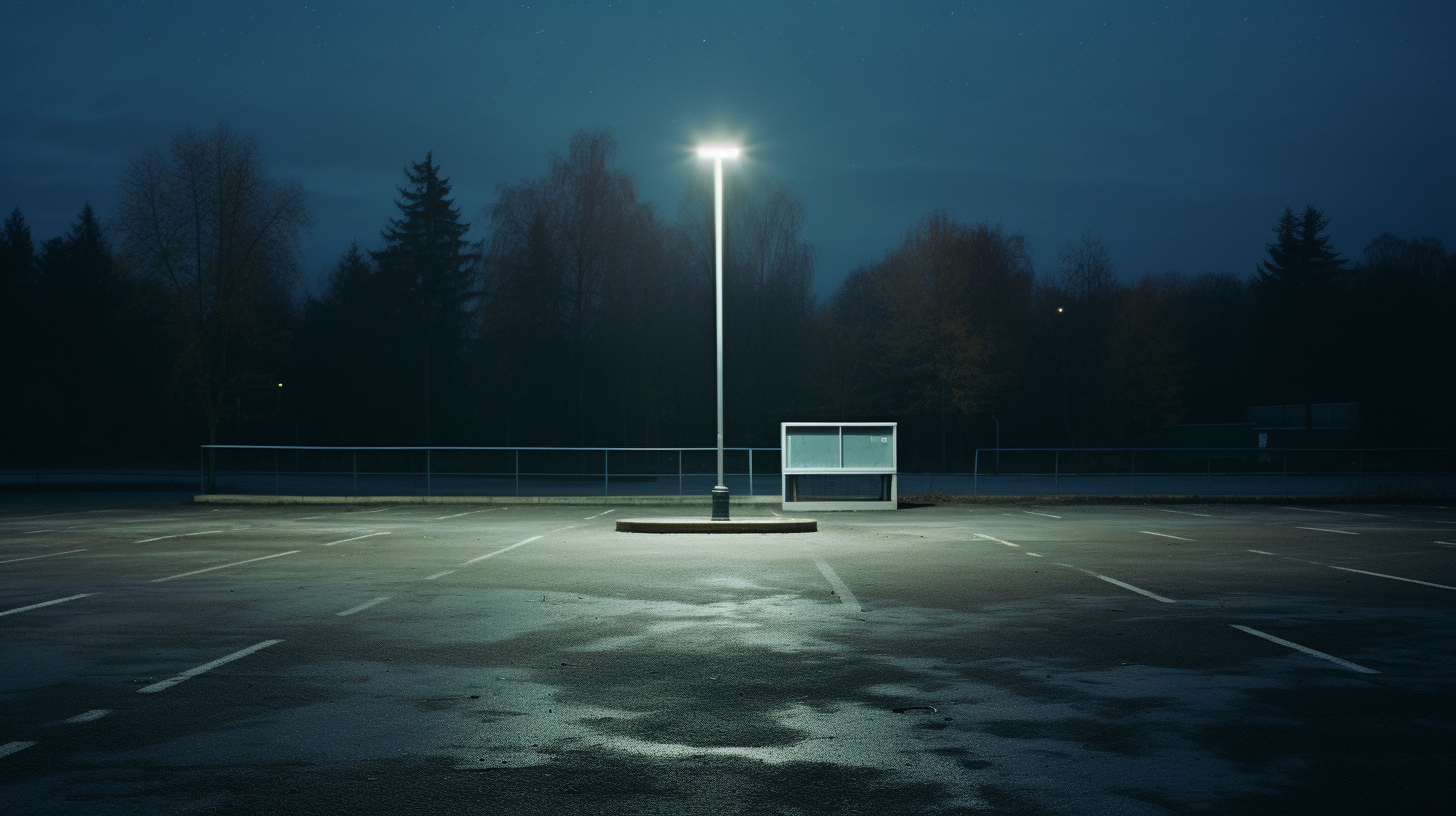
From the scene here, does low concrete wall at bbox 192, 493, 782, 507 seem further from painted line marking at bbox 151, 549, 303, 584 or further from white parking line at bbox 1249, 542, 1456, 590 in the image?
white parking line at bbox 1249, 542, 1456, 590

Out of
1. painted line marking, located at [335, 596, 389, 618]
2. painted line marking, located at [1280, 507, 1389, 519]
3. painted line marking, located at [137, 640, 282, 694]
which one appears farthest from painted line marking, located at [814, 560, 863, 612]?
painted line marking, located at [1280, 507, 1389, 519]

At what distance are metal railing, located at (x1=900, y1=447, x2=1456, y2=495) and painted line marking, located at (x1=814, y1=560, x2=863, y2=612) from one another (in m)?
17.6

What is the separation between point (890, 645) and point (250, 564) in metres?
10.2

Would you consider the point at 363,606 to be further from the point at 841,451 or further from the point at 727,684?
the point at 841,451

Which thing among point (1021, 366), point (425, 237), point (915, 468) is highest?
point (425, 237)

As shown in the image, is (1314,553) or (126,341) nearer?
(1314,553)

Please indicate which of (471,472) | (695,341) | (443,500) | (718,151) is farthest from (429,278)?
(718,151)

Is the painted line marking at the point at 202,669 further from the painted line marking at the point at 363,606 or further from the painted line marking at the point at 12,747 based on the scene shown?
the painted line marking at the point at 363,606

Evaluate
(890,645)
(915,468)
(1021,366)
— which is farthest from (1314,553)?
(1021,366)

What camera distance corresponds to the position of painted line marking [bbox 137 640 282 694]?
7477mm

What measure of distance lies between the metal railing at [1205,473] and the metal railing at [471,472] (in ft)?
28.8

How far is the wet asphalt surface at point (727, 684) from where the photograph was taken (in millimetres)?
5312

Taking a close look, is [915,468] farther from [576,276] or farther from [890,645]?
[890,645]

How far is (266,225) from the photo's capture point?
40.0 meters
